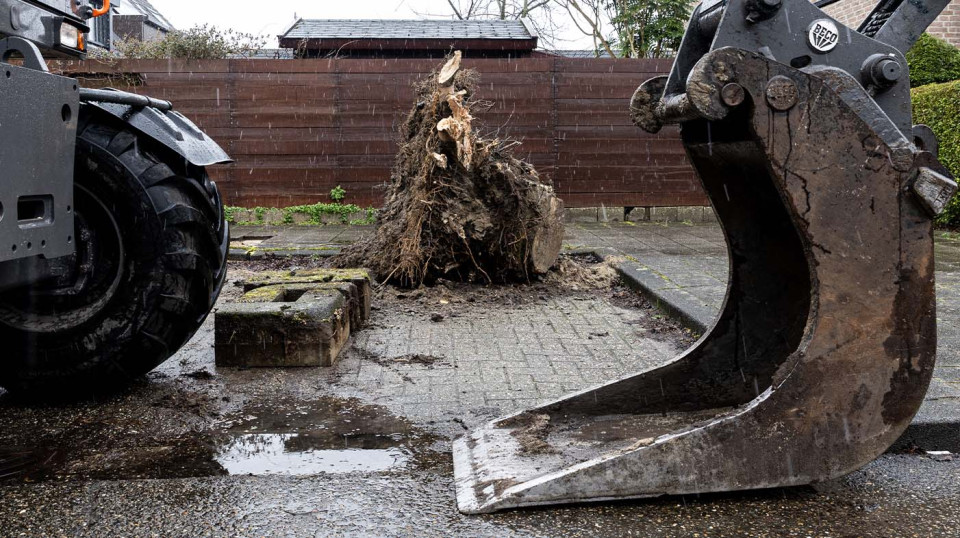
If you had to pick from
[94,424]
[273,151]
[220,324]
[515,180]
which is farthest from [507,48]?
[94,424]

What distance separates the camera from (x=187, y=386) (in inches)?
156

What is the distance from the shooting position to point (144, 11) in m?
28.8

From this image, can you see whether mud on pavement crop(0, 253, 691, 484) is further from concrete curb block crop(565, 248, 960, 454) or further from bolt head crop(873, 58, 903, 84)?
bolt head crop(873, 58, 903, 84)

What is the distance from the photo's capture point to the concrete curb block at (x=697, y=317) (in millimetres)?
2965

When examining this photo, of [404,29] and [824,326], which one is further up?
[404,29]

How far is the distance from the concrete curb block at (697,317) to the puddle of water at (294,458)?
5.91 feet

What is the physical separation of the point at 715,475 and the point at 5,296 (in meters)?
2.94

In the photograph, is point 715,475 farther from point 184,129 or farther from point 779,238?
point 184,129

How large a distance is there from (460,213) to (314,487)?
403 cm

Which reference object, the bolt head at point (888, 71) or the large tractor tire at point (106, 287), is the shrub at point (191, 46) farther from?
the bolt head at point (888, 71)

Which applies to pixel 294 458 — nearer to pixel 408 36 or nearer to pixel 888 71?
pixel 888 71

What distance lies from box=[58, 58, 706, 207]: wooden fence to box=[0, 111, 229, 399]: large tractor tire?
28.9 feet

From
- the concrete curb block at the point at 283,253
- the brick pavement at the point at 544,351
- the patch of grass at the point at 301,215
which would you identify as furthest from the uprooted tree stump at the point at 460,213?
the patch of grass at the point at 301,215

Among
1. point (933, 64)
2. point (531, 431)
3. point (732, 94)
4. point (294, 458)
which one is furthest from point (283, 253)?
point (933, 64)
